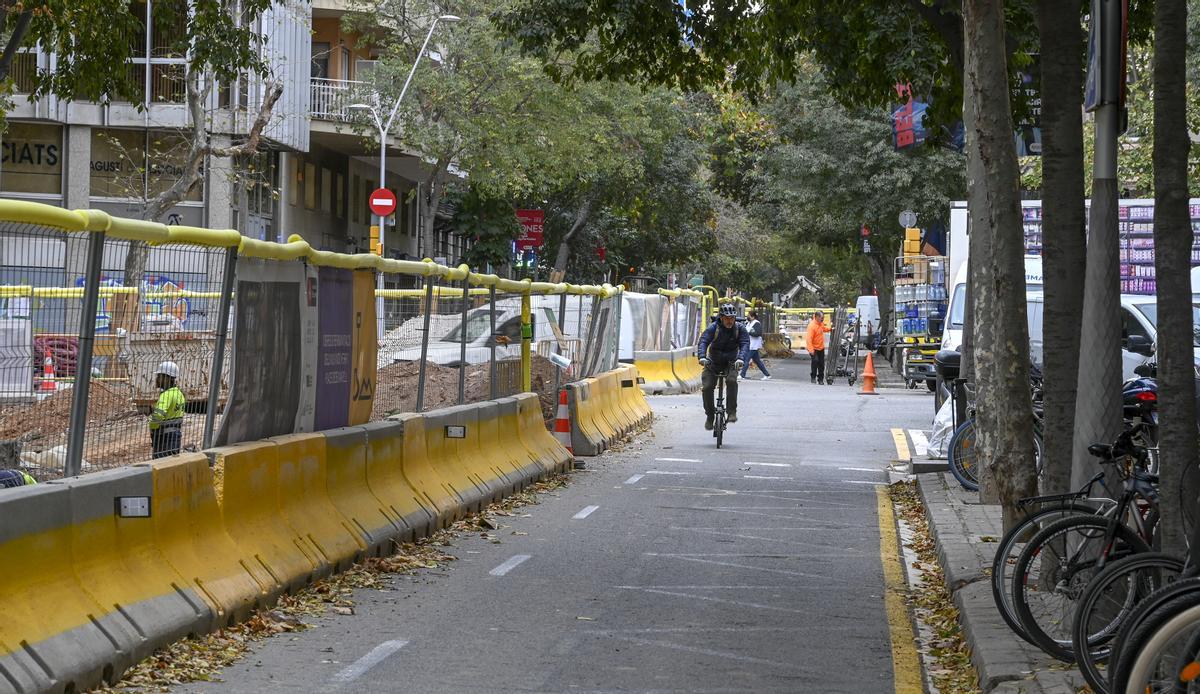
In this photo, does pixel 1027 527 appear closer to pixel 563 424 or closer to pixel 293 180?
pixel 563 424

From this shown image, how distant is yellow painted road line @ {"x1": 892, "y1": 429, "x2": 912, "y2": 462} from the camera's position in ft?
65.9

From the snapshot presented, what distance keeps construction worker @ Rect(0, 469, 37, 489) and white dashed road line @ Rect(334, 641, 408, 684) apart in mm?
1732

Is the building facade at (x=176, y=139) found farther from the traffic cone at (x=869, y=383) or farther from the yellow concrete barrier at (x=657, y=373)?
the traffic cone at (x=869, y=383)

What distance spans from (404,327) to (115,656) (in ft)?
20.9

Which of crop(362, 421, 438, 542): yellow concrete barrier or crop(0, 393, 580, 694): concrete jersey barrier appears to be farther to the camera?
crop(362, 421, 438, 542): yellow concrete barrier

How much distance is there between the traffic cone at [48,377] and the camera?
7.02 m

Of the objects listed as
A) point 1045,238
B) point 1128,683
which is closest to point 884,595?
point 1045,238

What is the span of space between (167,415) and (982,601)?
4407 millimetres

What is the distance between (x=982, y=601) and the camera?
877 centimetres

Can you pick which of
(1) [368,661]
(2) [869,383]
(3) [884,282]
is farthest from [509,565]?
(3) [884,282]

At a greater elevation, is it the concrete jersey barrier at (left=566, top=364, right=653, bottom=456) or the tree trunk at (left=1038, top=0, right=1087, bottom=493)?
the tree trunk at (left=1038, top=0, right=1087, bottom=493)

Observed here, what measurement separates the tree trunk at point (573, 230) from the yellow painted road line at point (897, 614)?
40.6 meters

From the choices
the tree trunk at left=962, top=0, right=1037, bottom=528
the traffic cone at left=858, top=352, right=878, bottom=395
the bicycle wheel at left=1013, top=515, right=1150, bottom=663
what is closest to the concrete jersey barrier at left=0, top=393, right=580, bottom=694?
the bicycle wheel at left=1013, top=515, right=1150, bottom=663

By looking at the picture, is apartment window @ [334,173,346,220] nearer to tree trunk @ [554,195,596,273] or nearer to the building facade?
the building facade
